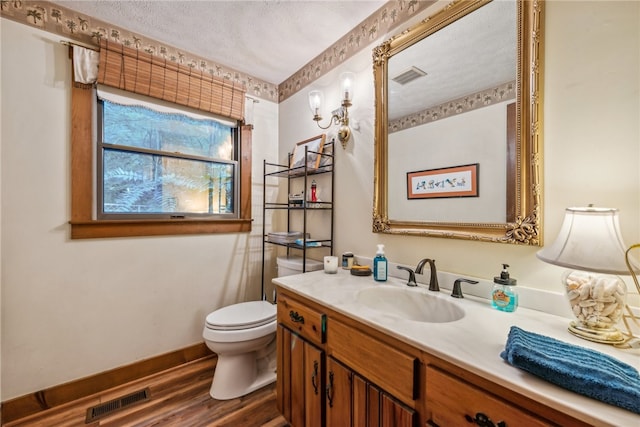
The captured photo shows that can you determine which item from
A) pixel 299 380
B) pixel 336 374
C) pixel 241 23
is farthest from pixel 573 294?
pixel 241 23

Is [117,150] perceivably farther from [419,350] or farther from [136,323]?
[419,350]

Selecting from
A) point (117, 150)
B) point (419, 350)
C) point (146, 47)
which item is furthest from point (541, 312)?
point (146, 47)

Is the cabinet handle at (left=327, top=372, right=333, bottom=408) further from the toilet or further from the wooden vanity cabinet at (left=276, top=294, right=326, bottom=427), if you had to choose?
the toilet

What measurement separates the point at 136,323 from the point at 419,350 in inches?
76.1

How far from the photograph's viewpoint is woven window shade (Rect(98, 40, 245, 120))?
5.67 feet

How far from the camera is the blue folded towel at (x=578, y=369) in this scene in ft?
1.75

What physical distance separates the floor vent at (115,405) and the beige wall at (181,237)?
0.76 feet

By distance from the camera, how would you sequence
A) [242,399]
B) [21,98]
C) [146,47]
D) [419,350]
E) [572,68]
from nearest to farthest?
1. [419,350]
2. [572,68]
3. [21,98]
4. [242,399]
5. [146,47]

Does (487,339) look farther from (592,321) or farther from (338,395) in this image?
(338,395)

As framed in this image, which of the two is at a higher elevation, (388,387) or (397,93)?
(397,93)

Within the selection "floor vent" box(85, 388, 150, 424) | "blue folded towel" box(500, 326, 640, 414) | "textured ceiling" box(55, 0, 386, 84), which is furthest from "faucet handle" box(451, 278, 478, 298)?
"floor vent" box(85, 388, 150, 424)

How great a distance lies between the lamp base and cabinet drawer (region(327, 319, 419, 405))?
50cm

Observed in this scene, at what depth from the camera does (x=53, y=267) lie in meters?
1.60

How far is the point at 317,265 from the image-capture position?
200 cm
